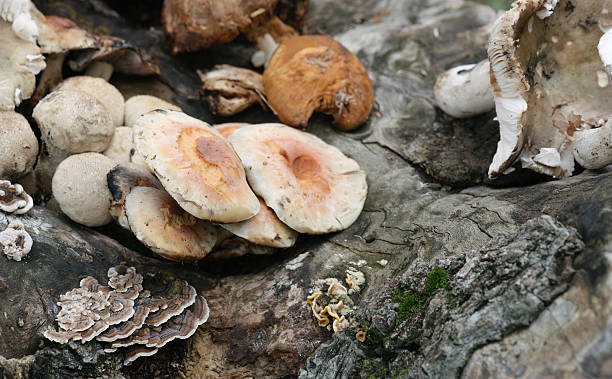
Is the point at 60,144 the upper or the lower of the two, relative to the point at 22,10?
lower

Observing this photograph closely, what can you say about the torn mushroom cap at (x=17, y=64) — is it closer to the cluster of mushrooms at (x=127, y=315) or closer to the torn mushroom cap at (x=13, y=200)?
the torn mushroom cap at (x=13, y=200)

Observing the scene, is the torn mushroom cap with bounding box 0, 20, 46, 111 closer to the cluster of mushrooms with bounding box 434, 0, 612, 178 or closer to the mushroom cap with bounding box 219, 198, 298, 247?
the mushroom cap with bounding box 219, 198, 298, 247

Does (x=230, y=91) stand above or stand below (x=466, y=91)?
below

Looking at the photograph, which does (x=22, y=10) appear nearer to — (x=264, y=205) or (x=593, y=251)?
(x=264, y=205)

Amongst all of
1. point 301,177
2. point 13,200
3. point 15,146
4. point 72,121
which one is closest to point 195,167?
point 301,177

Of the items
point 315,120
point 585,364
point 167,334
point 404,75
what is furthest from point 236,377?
point 404,75

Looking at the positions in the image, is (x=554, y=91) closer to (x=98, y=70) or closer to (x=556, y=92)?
(x=556, y=92)
